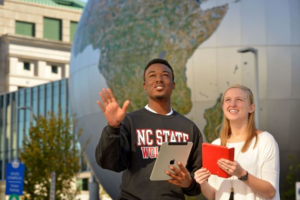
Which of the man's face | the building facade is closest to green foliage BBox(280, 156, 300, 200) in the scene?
the man's face

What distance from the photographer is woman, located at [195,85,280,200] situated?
5.41m

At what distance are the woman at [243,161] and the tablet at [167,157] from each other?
25cm

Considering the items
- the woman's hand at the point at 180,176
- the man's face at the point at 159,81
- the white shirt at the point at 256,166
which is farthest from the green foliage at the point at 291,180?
the white shirt at the point at 256,166

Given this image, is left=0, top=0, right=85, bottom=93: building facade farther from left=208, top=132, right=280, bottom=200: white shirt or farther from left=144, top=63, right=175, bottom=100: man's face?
left=208, top=132, right=280, bottom=200: white shirt

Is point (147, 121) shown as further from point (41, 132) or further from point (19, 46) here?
point (19, 46)

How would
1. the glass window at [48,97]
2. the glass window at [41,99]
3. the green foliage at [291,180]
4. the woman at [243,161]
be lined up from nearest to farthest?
the woman at [243,161] < the green foliage at [291,180] < the glass window at [48,97] < the glass window at [41,99]

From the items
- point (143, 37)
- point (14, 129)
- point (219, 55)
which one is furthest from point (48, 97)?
point (219, 55)

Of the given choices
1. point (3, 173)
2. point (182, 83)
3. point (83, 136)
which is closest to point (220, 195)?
point (182, 83)

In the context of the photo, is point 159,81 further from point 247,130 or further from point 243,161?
point 243,161

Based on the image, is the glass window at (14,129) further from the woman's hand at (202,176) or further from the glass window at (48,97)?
the woman's hand at (202,176)

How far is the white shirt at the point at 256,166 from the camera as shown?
5496mm

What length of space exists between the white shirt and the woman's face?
0.18m

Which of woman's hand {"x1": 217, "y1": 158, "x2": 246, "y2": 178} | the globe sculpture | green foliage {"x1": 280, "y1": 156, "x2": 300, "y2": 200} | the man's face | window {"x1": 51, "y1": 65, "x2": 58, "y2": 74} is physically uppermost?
window {"x1": 51, "y1": 65, "x2": 58, "y2": 74}

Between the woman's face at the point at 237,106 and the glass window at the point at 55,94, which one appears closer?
the woman's face at the point at 237,106
